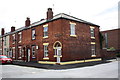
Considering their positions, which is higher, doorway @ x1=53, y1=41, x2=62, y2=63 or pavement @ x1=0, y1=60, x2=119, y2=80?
doorway @ x1=53, y1=41, x2=62, y2=63

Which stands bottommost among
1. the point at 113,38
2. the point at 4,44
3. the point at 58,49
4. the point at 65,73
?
the point at 65,73

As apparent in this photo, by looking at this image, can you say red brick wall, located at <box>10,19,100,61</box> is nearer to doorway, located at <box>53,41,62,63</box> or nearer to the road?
doorway, located at <box>53,41,62,63</box>

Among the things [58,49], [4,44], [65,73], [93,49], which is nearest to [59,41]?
[58,49]

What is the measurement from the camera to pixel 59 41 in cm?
1723

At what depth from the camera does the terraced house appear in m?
17.5

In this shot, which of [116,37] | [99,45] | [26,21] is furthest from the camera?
[116,37]

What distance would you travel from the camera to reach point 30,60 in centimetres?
2244

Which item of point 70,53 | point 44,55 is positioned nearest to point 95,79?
point 70,53

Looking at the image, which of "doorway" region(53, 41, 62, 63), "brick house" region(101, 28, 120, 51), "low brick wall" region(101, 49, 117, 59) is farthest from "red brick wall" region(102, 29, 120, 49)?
"doorway" region(53, 41, 62, 63)

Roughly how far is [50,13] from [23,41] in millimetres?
8757

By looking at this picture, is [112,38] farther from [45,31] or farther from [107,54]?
[45,31]

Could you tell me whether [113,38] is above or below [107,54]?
above

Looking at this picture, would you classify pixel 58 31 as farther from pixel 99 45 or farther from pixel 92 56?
pixel 99 45

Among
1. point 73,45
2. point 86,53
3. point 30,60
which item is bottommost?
point 30,60
